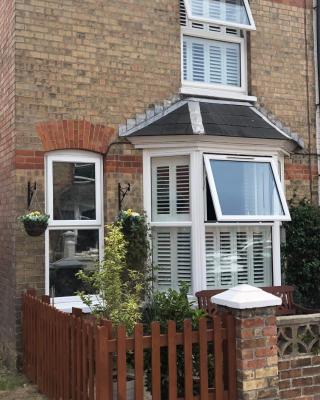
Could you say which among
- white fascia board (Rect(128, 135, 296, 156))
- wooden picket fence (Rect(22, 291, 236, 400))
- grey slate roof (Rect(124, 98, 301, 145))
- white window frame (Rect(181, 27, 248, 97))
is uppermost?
white window frame (Rect(181, 27, 248, 97))

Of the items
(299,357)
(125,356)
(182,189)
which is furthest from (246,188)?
(125,356)

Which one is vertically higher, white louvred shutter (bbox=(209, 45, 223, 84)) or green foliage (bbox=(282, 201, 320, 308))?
white louvred shutter (bbox=(209, 45, 223, 84))

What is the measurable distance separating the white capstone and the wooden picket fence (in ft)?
0.48

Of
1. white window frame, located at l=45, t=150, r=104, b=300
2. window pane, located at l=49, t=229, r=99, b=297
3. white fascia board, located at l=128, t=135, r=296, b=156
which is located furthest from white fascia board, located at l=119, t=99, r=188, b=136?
window pane, located at l=49, t=229, r=99, b=297

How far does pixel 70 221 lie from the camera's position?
6.92m

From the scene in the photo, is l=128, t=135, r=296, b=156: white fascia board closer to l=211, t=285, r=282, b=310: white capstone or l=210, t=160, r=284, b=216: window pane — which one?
l=210, t=160, r=284, b=216: window pane

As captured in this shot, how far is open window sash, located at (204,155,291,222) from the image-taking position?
22.5ft

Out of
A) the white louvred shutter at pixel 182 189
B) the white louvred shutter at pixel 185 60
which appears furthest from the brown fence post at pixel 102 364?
the white louvred shutter at pixel 185 60

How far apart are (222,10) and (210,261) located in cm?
373

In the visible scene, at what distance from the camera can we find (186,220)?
7094 mm

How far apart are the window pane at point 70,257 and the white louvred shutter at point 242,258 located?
1.99 metres

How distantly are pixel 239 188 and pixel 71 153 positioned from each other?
228 cm

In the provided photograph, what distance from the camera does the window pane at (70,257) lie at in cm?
685

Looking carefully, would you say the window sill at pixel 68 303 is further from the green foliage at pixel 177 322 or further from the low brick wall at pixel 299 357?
the low brick wall at pixel 299 357
